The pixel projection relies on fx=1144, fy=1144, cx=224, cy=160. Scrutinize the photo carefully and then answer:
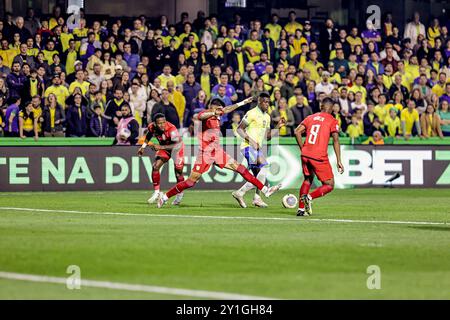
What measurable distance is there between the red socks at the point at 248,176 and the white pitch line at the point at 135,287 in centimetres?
1099

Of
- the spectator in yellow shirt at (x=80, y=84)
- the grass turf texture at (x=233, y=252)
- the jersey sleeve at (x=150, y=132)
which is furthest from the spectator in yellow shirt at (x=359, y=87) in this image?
the grass turf texture at (x=233, y=252)

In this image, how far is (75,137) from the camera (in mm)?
29609

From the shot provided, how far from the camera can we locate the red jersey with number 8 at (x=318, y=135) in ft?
67.6

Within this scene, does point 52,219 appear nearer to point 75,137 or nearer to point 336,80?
point 75,137

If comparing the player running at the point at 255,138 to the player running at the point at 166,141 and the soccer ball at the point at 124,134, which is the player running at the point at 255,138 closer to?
the player running at the point at 166,141

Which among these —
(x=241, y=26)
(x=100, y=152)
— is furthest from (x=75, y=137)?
(x=241, y=26)

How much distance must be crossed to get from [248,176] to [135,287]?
11.7m

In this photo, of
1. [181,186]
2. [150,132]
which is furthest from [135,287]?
[150,132]

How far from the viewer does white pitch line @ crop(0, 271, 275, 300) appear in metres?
10.5

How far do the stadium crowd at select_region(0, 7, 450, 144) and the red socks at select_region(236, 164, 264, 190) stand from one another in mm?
7771

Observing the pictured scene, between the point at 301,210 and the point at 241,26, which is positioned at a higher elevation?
the point at 241,26

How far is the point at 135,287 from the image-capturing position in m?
11.0

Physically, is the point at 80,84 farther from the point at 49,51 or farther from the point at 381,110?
the point at 381,110
